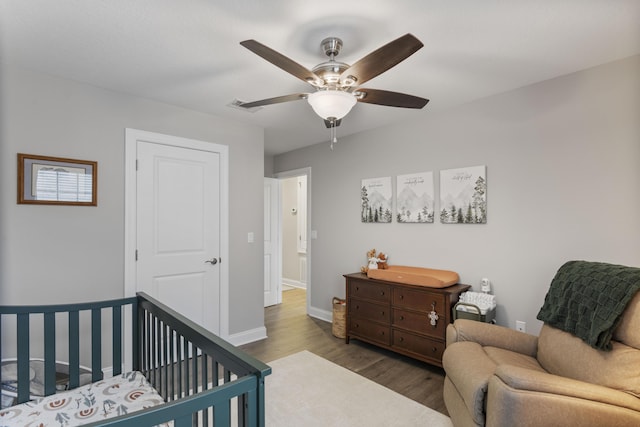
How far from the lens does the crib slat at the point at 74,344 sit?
184cm

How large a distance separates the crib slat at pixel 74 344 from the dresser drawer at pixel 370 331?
2377 millimetres

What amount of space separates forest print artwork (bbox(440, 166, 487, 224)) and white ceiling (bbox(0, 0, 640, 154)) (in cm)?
71

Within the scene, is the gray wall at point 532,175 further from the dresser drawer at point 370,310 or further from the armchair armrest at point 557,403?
the armchair armrest at point 557,403

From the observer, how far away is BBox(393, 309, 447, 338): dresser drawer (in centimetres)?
273

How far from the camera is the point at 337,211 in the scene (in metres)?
4.22

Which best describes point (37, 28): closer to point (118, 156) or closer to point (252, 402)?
point (118, 156)

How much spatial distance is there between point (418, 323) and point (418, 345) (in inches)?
7.7

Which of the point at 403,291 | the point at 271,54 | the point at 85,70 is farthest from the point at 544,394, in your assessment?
the point at 85,70

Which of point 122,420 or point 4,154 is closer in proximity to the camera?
point 122,420

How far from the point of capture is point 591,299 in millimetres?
1775

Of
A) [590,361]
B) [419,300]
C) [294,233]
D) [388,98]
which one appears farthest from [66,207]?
[294,233]

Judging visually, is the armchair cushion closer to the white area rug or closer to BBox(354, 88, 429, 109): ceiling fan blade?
the white area rug

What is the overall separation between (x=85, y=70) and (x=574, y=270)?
A: 141 inches

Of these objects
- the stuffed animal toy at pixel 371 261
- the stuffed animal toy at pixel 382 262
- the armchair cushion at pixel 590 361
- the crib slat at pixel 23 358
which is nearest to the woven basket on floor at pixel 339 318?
the stuffed animal toy at pixel 371 261
